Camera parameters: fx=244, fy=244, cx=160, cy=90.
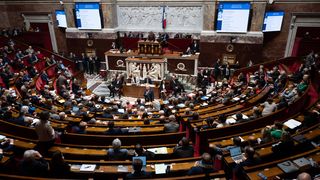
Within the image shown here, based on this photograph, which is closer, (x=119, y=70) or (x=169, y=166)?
(x=169, y=166)

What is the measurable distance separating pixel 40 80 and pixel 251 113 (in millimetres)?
10592

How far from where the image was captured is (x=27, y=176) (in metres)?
4.29

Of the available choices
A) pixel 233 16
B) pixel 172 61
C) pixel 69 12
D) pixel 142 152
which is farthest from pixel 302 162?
pixel 69 12

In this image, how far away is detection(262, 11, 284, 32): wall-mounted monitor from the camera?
1534cm

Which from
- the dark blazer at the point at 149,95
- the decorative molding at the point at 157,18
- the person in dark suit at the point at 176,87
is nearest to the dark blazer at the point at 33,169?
the dark blazer at the point at 149,95

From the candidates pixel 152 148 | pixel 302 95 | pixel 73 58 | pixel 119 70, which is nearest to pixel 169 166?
pixel 152 148

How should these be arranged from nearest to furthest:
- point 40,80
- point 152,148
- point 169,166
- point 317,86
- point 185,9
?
point 169,166 < point 152,148 < point 317,86 < point 40,80 < point 185,9

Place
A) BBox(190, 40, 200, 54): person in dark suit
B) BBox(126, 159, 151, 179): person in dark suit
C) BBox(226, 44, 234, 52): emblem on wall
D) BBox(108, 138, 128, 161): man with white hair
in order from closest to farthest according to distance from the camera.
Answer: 1. BBox(126, 159, 151, 179): person in dark suit
2. BBox(108, 138, 128, 161): man with white hair
3. BBox(226, 44, 234, 52): emblem on wall
4. BBox(190, 40, 200, 54): person in dark suit

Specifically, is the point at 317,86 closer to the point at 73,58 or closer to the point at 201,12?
the point at 201,12

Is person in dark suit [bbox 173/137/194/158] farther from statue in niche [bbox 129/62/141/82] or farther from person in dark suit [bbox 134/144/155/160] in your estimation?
statue in niche [bbox 129/62/141/82]

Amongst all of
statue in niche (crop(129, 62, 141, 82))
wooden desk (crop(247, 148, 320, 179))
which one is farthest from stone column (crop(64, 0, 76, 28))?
wooden desk (crop(247, 148, 320, 179))

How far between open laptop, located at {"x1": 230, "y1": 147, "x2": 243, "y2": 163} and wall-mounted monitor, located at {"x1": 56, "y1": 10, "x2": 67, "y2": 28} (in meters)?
17.6

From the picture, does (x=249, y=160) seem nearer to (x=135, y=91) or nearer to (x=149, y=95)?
(x=149, y=95)

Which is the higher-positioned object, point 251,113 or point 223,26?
point 223,26
